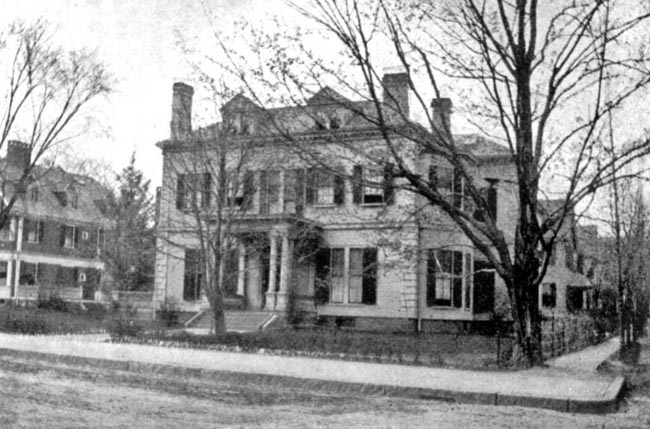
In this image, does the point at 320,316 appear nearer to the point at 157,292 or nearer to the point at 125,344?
the point at 157,292

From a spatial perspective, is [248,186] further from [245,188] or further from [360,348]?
[360,348]

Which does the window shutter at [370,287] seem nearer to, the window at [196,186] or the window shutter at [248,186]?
the window shutter at [248,186]

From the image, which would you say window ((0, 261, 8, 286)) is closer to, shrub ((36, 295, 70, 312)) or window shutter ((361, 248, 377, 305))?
shrub ((36, 295, 70, 312))

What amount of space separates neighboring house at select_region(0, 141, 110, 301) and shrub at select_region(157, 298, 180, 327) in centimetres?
1690

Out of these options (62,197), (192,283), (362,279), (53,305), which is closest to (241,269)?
(192,283)

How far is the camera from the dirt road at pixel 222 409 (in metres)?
7.85

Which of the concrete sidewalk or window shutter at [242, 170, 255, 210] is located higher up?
window shutter at [242, 170, 255, 210]

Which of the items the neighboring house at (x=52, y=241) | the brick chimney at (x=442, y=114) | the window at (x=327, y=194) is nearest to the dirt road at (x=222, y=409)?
the brick chimney at (x=442, y=114)

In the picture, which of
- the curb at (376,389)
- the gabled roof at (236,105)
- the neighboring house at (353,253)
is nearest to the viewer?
the curb at (376,389)

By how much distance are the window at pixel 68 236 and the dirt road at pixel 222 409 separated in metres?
45.3

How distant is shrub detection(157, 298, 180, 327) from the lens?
29.6 m

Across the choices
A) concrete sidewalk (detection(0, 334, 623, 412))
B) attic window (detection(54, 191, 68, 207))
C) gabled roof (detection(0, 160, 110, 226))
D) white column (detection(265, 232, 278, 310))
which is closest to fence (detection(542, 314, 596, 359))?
concrete sidewalk (detection(0, 334, 623, 412))

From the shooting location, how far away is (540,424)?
8773 millimetres

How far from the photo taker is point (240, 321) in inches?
1125
